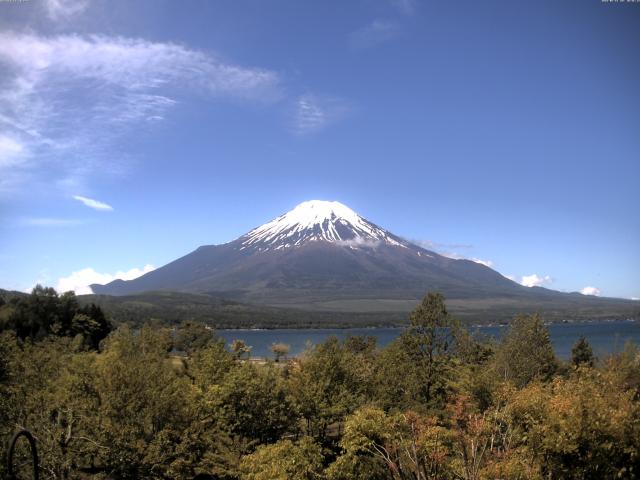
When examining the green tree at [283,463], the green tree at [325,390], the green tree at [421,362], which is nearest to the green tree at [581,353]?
the green tree at [421,362]

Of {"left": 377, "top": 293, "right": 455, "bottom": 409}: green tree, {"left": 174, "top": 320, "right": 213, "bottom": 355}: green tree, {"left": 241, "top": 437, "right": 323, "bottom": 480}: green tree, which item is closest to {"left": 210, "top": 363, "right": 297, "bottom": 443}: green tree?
{"left": 241, "top": 437, "right": 323, "bottom": 480}: green tree

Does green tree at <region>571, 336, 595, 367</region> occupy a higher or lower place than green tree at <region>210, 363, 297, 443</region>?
lower

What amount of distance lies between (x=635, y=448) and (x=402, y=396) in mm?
17556

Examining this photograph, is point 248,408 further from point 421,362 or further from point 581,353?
point 581,353

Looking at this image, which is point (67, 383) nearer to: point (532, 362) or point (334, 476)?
Result: point (334, 476)

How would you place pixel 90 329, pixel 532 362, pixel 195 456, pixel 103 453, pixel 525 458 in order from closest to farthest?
pixel 525 458, pixel 103 453, pixel 195 456, pixel 532 362, pixel 90 329

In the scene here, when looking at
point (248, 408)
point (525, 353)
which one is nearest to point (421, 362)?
point (525, 353)

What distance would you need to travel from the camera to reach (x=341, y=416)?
1080 inches

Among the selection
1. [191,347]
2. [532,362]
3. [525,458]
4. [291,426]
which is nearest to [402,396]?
[291,426]

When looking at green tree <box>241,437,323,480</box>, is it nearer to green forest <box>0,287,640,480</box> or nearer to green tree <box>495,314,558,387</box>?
green forest <box>0,287,640,480</box>

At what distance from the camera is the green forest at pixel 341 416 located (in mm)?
14422

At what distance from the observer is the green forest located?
14422mm

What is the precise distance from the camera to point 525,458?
15.4m

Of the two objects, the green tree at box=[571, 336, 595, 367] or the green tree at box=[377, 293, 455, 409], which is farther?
the green tree at box=[571, 336, 595, 367]
